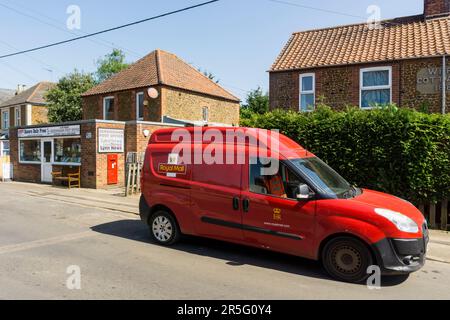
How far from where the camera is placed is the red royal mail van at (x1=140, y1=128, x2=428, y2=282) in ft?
16.4

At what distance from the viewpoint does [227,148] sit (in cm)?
634

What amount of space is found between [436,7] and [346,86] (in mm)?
4924

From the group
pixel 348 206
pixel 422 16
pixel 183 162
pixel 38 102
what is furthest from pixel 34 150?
pixel 38 102

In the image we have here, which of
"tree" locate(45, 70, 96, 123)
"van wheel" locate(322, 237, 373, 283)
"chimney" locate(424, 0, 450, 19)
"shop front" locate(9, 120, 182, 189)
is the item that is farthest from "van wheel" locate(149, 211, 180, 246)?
"tree" locate(45, 70, 96, 123)

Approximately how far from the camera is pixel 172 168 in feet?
22.6

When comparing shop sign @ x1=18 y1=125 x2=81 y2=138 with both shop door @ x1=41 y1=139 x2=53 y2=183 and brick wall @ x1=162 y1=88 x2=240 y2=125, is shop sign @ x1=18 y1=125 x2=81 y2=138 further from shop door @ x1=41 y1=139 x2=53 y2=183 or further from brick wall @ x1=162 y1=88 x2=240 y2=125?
brick wall @ x1=162 y1=88 x2=240 y2=125

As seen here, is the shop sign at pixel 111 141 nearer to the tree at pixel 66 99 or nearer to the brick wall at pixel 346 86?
the brick wall at pixel 346 86

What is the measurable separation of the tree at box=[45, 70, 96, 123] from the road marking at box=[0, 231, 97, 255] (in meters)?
27.5

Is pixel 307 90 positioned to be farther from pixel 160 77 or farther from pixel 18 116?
pixel 18 116

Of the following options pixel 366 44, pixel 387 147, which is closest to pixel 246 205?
pixel 387 147

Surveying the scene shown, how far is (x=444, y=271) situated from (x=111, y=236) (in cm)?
606

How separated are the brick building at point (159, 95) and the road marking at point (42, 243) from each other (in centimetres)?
1468
